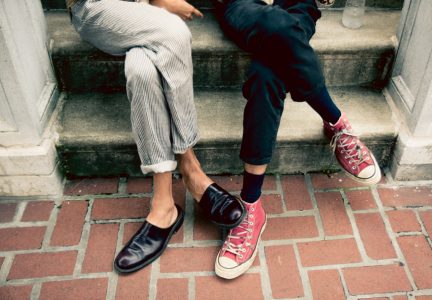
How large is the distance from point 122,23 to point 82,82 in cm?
62

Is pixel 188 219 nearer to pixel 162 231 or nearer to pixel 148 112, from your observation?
pixel 162 231

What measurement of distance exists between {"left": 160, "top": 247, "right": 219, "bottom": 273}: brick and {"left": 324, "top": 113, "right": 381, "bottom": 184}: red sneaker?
700mm

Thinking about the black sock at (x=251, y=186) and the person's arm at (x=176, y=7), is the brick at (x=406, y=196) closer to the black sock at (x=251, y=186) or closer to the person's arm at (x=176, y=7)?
the black sock at (x=251, y=186)

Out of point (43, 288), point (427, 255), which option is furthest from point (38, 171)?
point (427, 255)

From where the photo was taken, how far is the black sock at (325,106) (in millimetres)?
1754

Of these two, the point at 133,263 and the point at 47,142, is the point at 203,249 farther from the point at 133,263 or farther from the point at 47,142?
the point at 47,142

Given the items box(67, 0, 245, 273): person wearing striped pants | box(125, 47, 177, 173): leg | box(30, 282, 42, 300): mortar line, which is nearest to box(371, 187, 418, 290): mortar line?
box(67, 0, 245, 273): person wearing striped pants

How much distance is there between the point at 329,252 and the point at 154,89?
96cm

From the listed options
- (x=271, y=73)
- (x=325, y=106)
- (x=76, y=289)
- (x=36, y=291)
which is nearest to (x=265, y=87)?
(x=271, y=73)

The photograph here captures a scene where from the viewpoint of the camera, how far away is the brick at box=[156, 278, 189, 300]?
1611mm

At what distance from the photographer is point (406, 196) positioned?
198 cm

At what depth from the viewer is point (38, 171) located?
1877 millimetres

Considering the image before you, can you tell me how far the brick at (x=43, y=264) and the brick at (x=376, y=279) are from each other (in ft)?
3.58

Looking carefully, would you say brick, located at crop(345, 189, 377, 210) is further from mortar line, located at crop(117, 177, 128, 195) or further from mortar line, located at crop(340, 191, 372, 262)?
mortar line, located at crop(117, 177, 128, 195)
